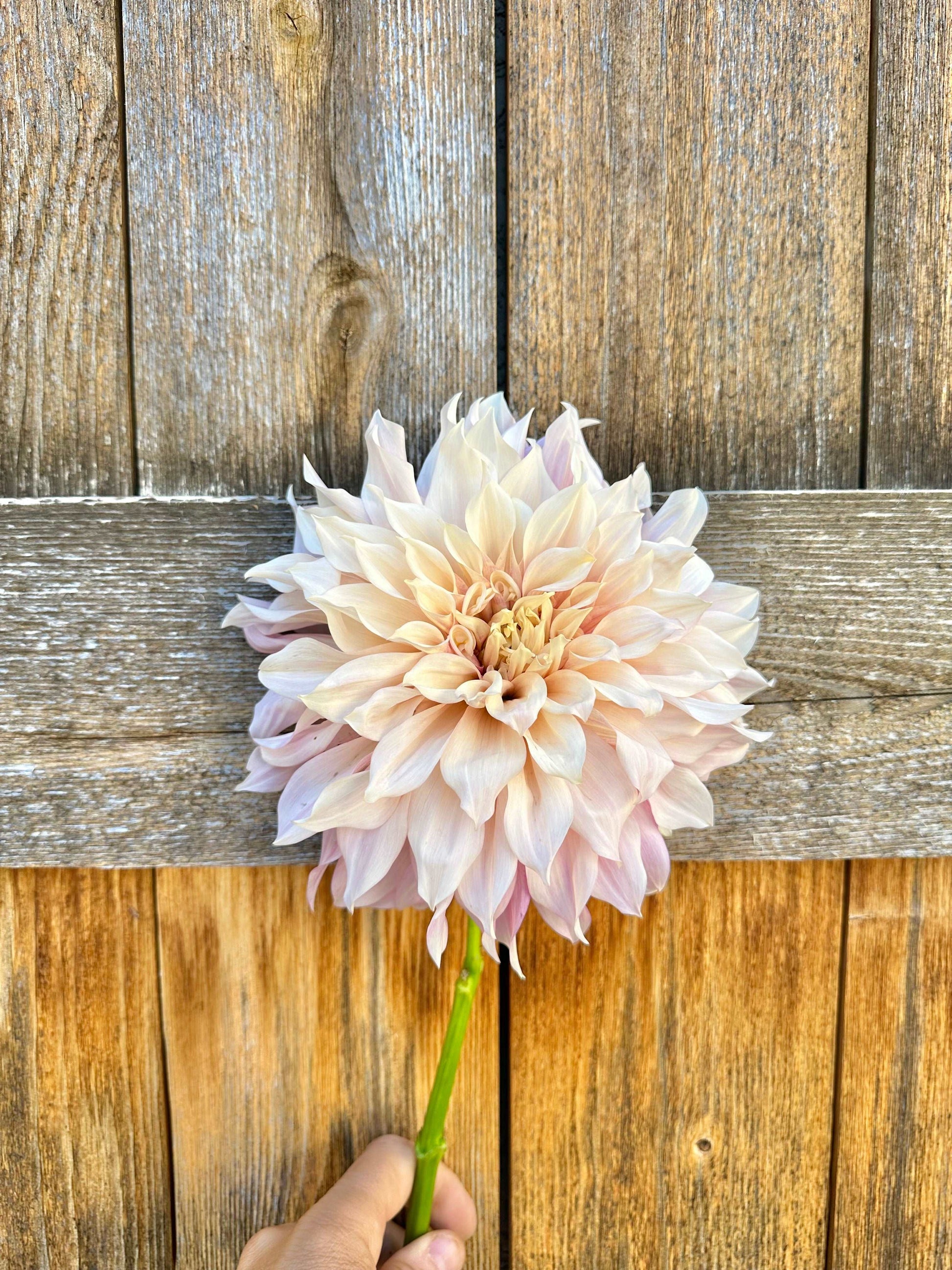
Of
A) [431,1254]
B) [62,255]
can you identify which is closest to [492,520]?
[62,255]

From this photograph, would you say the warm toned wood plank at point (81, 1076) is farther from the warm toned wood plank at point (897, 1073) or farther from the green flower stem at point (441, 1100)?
the warm toned wood plank at point (897, 1073)

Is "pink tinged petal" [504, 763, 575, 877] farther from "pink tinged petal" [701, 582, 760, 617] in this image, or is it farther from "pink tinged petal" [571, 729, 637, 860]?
"pink tinged petal" [701, 582, 760, 617]

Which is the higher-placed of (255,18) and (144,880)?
(255,18)

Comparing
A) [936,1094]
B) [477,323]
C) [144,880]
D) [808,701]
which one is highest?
[477,323]

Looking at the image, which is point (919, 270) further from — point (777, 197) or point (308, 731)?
point (308, 731)

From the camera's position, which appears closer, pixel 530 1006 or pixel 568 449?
pixel 568 449

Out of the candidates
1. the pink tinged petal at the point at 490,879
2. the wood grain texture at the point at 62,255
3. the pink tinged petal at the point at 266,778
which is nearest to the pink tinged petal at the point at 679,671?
the pink tinged petal at the point at 490,879

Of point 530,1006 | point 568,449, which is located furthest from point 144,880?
point 568,449
